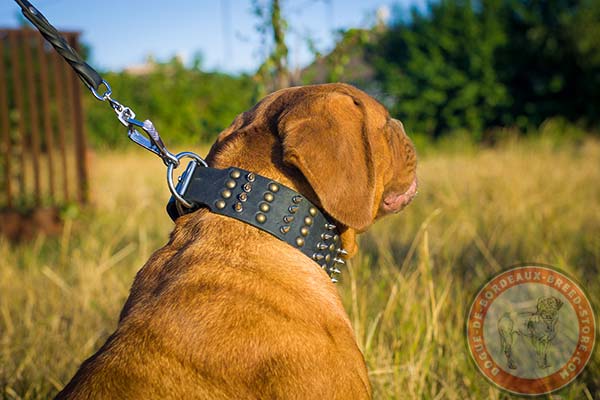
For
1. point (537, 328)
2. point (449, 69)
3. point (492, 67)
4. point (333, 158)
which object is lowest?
point (537, 328)

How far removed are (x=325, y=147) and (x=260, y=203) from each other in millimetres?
291

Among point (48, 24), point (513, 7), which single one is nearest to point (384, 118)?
point (48, 24)

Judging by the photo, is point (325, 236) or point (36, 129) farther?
point (36, 129)

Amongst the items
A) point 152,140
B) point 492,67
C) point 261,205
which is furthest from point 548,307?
point 492,67

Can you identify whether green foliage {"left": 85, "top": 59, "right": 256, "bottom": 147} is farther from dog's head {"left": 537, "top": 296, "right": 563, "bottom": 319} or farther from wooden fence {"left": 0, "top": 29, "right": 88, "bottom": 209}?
dog's head {"left": 537, "top": 296, "right": 563, "bottom": 319}

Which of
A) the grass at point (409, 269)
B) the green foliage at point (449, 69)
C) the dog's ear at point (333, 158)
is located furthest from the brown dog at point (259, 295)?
the green foliage at point (449, 69)

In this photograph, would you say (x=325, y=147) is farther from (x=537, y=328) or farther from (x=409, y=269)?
(x=409, y=269)

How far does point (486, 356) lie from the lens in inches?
121

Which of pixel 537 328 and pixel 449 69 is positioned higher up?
pixel 449 69

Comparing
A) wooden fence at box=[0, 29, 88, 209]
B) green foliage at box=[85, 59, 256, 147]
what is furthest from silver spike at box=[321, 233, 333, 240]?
green foliage at box=[85, 59, 256, 147]

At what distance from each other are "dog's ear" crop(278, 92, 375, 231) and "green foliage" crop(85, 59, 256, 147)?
13.8 meters

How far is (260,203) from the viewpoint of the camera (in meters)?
1.96

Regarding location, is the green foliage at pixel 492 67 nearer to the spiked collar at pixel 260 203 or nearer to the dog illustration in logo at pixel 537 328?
the dog illustration in logo at pixel 537 328

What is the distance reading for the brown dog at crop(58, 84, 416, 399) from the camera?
171 cm
